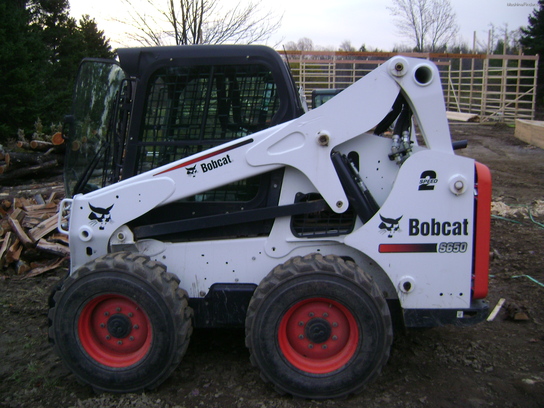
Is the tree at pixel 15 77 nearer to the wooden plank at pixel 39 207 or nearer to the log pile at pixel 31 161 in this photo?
the log pile at pixel 31 161

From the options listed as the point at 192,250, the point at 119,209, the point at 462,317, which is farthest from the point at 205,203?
the point at 462,317

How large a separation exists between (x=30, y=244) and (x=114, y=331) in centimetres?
371

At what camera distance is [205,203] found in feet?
13.4

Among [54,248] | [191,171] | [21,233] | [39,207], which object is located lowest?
[54,248]

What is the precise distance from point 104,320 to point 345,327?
1732 mm

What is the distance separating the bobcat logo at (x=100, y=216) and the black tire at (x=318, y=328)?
124 centimetres

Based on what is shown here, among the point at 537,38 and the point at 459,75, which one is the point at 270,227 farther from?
the point at 537,38

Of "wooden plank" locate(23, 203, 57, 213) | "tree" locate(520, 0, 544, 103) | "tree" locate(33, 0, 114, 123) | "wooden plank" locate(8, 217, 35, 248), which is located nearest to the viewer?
"wooden plank" locate(8, 217, 35, 248)

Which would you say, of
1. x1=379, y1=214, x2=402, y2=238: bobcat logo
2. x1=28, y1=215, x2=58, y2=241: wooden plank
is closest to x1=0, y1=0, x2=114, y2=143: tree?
x1=28, y1=215, x2=58, y2=241: wooden plank

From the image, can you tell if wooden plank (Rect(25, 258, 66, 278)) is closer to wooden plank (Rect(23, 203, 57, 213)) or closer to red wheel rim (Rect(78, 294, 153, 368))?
wooden plank (Rect(23, 203, 57, 213))

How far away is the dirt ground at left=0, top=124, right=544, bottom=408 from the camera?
3.76 m

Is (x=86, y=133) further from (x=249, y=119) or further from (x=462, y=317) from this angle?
(x=462, y=317)

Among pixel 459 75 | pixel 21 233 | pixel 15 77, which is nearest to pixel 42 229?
pixel 21 233

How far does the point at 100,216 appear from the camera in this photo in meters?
3.99
